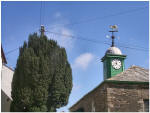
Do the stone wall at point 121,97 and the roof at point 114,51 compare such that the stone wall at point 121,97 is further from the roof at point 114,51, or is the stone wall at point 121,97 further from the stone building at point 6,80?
the roof at point 114,51

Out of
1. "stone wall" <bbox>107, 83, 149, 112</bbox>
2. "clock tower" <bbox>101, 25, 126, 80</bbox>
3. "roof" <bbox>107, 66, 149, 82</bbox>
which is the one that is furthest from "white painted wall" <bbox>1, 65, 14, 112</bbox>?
"stone wall" <bbox>107, 83, 149, 112</bbox>

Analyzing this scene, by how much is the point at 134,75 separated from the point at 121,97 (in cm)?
168

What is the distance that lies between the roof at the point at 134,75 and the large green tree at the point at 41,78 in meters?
5.21

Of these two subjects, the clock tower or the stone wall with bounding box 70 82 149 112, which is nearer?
the stone wall with bounding box 70 82 149 112

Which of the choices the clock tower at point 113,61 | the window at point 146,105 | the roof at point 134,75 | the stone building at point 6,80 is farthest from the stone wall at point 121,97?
Result: the clock tower at point 113,61

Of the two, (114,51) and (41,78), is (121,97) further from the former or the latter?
(114,51)

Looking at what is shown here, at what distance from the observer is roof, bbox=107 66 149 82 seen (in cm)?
1330

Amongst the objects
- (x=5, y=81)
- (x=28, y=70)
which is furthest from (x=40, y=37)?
(x=5, y=81)

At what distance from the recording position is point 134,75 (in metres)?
13.9

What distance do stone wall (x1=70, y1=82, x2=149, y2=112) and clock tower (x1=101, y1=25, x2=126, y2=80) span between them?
13.3 meters

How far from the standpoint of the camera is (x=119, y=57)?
26.8m

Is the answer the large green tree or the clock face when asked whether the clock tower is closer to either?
the clock face

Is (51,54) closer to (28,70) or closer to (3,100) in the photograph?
(28,70)

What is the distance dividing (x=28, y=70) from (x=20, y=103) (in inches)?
78.9
